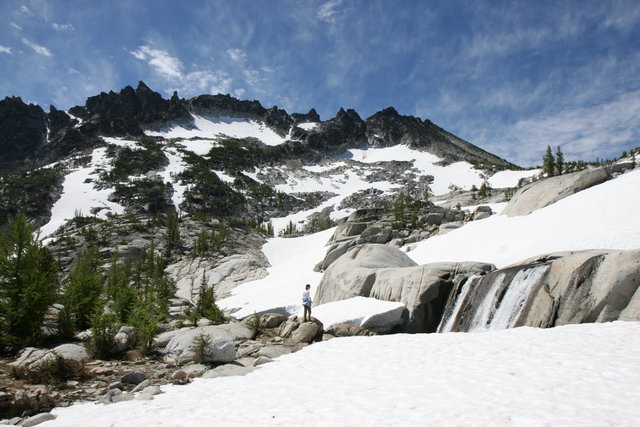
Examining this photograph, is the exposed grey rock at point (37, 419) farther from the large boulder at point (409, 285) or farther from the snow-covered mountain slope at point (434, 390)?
the large boulder at point (409, 285)

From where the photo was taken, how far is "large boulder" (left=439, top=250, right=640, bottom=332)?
1163cm

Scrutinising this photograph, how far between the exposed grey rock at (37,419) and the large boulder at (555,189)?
3903 centimetres

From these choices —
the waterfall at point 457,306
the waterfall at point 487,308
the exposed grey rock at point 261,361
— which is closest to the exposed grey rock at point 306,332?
the exposed grey rock at point 261,361

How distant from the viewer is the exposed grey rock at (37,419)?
6.68 metres

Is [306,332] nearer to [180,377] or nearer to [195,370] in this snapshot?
[195,370]

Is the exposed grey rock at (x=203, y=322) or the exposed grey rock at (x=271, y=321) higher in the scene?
the exposed grey rock at (x=203, y=322)

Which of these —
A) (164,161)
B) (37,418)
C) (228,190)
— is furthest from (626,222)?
(164,161)

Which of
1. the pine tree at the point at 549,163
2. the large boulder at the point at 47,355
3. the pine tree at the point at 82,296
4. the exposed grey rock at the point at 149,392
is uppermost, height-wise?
the pine tree at the point at 549,163

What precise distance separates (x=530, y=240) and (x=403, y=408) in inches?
999

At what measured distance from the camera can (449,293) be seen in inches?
742

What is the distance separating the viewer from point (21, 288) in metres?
12.3

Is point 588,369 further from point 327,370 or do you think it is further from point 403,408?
point 327,370

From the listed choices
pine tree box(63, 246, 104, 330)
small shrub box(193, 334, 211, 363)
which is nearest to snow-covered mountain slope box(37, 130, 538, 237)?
pine tree box(63, 246, 104, 330)

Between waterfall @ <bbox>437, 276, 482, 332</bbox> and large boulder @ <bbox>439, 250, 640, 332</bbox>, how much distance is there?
0.07 m
